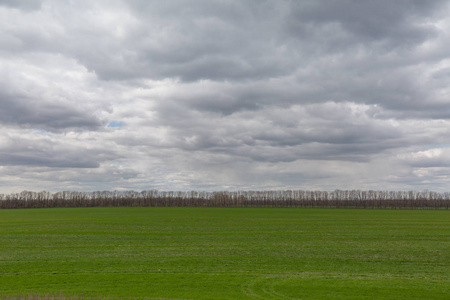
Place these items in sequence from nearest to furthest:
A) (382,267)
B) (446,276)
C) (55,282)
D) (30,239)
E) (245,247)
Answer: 1. (55,282)
2. (446,276)
3. (382,267)
4. (245,247)
5. (30,239)

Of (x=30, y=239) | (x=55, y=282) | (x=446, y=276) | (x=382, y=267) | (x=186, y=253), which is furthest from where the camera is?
(x=30, y=239)

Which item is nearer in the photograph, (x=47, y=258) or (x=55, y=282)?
(x=55, y=282)

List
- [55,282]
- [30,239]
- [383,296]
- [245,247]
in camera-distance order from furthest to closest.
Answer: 1. [30,239]
2. [245,247]
3. [55,282]
4. [383,296]

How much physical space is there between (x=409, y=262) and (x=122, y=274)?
1982 centimetres

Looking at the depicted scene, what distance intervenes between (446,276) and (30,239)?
127ft

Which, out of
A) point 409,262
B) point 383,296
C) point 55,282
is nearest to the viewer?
point 383,296

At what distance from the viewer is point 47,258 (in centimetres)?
2639

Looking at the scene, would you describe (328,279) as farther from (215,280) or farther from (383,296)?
(215,280)

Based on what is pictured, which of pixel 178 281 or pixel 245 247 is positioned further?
pixel 245 247

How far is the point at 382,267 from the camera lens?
23438 mm

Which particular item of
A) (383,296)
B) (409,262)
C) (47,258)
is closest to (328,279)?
(383,296)

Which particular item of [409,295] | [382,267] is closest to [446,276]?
[382,267]

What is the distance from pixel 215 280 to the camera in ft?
64.7

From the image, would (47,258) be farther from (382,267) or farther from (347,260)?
(382,267)
